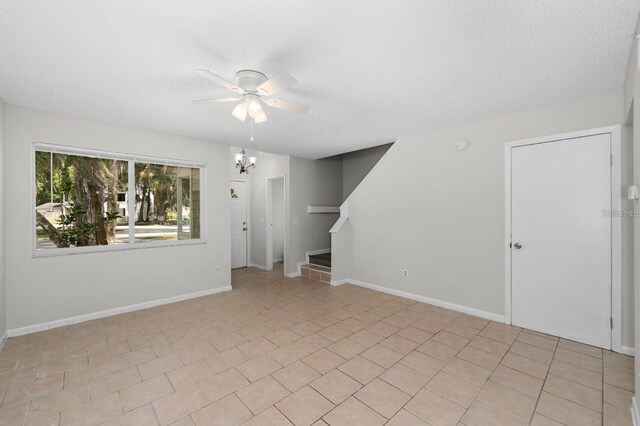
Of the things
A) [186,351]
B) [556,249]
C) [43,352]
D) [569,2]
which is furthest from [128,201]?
[556,249]

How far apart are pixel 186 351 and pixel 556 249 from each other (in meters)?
3.88

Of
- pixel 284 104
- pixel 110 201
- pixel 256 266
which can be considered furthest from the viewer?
pixel 256 266

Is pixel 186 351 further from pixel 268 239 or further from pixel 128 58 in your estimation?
pixel 268 239

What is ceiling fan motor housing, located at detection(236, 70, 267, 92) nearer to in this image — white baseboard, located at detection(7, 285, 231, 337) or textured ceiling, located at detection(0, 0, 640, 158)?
textured ceiling, located at detection(0, 0, 640, 158)

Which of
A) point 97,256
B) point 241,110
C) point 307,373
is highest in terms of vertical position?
point 241,110

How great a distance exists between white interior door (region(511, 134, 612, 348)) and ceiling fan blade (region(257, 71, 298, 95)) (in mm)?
2723

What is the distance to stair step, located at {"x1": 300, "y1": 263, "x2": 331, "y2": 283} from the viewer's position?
5078mm

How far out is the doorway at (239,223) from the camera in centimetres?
628

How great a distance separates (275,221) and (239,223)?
834 mm

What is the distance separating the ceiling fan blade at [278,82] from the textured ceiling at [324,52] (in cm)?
20

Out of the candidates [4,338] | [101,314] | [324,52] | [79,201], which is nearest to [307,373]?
[324,52]

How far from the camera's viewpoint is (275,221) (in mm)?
6594

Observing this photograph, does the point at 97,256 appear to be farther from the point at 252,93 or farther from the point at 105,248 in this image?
the point at 252,93

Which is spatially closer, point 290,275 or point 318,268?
point 318,268
